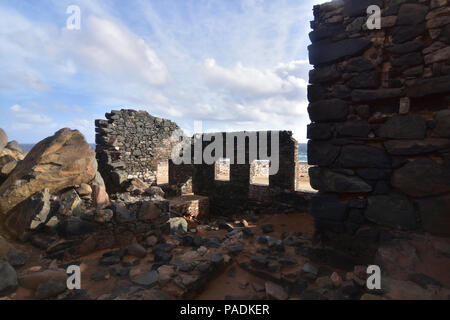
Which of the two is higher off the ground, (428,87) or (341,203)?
(428,87)

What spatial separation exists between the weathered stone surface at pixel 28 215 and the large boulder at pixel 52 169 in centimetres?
14

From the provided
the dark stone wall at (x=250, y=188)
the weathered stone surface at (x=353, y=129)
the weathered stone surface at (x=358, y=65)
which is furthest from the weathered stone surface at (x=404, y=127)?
the dark stone wall at (x=250, y=188)

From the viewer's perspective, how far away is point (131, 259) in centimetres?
373

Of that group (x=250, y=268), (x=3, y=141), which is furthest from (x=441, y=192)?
(x=3, y=141)

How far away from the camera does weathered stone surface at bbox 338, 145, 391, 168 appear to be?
2.72 m

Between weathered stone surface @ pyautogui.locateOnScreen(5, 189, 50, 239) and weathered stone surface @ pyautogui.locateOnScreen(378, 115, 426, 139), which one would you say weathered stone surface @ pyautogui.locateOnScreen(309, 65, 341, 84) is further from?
weathered stone surface @ pyautogui.locateOnScreen(5, 189, 50, 239)

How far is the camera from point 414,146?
2539 mm

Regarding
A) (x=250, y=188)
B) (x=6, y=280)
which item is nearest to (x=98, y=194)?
(x=6, y=280)

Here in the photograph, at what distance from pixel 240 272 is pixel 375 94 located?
300cm

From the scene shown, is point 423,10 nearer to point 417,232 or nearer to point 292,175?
point 417,232

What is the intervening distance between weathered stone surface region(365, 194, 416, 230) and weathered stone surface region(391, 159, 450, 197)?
0.47ft

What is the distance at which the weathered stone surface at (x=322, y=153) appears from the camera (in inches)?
119

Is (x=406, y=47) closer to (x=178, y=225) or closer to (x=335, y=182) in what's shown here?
(x=335, y=182)

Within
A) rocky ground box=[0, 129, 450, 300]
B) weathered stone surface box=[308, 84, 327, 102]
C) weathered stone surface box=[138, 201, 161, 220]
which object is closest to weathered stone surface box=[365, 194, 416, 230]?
rocky ground box=[0, 129, 450, 300]
